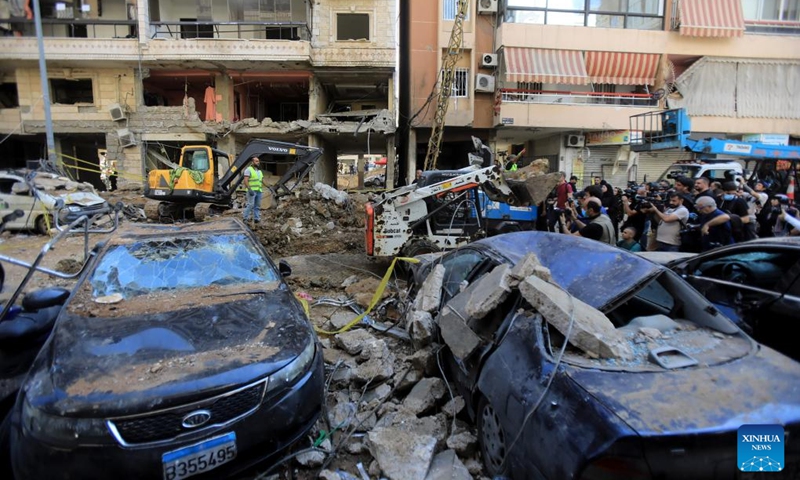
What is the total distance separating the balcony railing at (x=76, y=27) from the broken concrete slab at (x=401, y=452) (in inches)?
952

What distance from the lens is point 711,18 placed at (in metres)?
19.0

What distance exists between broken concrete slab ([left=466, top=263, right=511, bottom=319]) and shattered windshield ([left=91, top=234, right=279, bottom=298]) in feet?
6.30

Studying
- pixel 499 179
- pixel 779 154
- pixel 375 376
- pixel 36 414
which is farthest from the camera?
pixel 779 154

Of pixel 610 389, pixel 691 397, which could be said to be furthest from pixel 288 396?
pixel 691 397

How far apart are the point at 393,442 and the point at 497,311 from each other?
1204 mm

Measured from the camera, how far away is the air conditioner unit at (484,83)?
19.9 meters

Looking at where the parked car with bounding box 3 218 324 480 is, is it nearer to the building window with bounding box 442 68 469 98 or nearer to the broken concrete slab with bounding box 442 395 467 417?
the broken concrete slab with bounding box 442 395 467 417

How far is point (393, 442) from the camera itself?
3.15 m

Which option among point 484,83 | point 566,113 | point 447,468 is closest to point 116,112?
point 484,83

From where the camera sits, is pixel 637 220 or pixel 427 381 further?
pixel 637 220

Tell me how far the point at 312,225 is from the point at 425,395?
11144 millimetres

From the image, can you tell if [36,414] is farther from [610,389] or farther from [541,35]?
[541,35]

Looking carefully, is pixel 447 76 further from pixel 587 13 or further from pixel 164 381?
pixel 164 381

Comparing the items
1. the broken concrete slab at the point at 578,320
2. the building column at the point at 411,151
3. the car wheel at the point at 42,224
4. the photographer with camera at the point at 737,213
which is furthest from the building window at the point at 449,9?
the broken concrete slab at the point at 578,320
